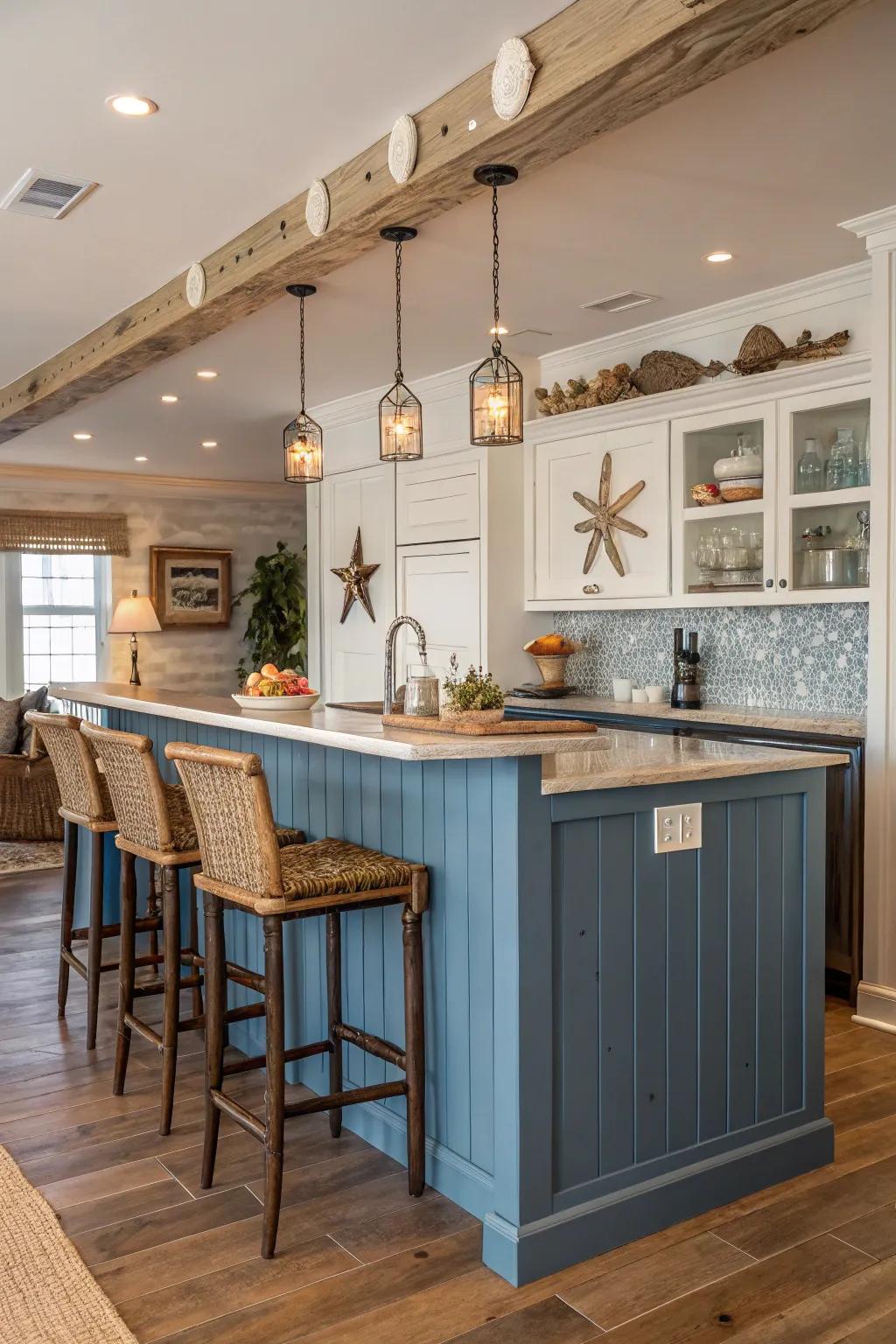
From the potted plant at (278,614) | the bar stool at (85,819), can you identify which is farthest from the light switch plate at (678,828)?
the potted plant at (278,614)

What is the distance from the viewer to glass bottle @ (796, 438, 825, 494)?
4.34 metres

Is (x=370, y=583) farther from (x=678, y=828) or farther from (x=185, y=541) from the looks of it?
(x=678, y=828)

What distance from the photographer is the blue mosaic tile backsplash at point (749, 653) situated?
15.0 feet

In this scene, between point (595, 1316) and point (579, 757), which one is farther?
point (579, 757)

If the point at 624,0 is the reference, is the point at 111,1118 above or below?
below

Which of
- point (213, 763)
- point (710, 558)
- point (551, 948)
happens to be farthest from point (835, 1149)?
point (710, 558)

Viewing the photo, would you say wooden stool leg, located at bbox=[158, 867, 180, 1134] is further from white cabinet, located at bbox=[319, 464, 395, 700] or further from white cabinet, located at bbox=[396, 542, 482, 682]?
white cabinet, located at bbox=[319, 464, 395, 700]

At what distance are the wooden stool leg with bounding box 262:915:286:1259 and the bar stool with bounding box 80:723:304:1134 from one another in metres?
0.42

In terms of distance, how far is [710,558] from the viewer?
4.86 m

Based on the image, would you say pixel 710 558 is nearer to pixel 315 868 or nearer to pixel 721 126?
pixel 721 126

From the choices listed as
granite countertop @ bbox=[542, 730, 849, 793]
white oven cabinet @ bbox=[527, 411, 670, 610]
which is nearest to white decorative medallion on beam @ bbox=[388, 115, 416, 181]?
granite countertop @ bbox=[542, 730, 849, 793]

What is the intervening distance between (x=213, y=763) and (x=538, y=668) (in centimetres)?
365

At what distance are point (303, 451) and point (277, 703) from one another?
1131 millimetres

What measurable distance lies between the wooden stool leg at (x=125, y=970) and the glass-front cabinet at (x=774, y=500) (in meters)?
2.64
